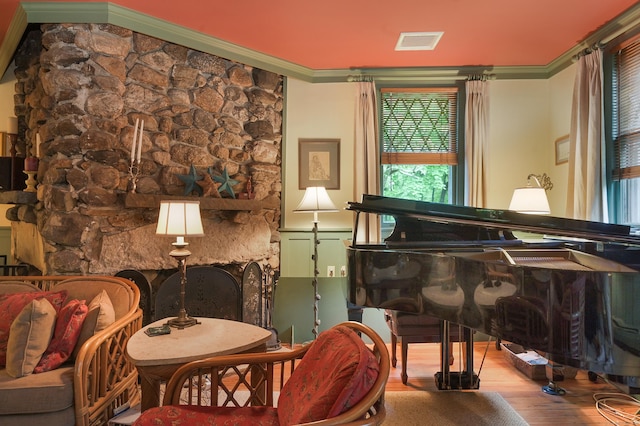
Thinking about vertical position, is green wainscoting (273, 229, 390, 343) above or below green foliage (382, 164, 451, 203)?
below

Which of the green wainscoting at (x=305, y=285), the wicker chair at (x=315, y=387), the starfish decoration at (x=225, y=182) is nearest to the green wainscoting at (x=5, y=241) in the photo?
the starfish decoration at (x=225, y=182)

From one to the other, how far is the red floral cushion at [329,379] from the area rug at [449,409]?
1.33 m

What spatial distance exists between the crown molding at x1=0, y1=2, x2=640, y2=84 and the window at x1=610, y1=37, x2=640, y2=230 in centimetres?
24

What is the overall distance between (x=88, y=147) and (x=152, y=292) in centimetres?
124

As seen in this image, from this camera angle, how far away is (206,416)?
162cm

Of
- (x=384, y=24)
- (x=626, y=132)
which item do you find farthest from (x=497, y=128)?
(x=384, y=24)

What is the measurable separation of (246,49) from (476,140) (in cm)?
243

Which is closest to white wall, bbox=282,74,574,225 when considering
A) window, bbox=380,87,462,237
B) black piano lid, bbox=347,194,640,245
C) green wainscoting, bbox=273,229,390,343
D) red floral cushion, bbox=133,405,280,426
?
green wainscoting, bbox=273,229,390,343

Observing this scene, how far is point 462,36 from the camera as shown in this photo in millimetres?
3576

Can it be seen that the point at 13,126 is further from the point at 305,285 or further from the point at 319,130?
the point at 305,285

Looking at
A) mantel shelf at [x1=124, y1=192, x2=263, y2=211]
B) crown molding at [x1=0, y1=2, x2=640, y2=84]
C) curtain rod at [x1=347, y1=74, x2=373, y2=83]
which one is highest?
crown molding at [x1=0, y1=2, x2=640, y2=84]

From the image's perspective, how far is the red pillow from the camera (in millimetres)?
2184

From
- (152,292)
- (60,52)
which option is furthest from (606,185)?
(60,52)

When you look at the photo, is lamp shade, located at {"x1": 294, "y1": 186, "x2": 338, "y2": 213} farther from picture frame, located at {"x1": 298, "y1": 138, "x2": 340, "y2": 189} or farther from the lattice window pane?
the lattice window pane
